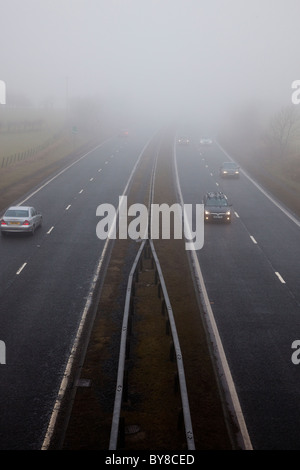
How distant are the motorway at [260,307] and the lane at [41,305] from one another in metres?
4.54

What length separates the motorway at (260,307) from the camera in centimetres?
1105

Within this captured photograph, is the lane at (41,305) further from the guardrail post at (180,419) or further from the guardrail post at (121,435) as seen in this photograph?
the guardrail post at (180,419)

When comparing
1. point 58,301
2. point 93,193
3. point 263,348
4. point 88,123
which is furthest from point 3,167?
point 88,123

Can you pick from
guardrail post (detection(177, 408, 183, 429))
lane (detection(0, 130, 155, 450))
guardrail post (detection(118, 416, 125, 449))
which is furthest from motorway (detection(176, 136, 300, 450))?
lane (detection(0, 130, 155, 450))

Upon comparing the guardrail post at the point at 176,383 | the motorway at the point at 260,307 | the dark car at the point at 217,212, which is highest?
the dark car at the point at 217,212

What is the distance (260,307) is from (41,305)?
755 centimetres

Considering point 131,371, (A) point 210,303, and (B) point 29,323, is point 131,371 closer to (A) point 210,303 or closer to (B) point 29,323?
(B) point 29,323

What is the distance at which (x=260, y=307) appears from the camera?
1758 centimetres

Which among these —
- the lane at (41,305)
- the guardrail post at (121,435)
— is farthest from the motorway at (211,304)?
the guardrail post at (121,435)

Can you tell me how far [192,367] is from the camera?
1298 cm

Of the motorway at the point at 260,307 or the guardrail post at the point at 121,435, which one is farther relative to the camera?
the motorway at the point at 260,307

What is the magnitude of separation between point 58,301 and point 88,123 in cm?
10164

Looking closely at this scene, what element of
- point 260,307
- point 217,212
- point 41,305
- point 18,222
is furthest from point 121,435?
point 217,212

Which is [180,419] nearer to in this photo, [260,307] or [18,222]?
[260,307]
